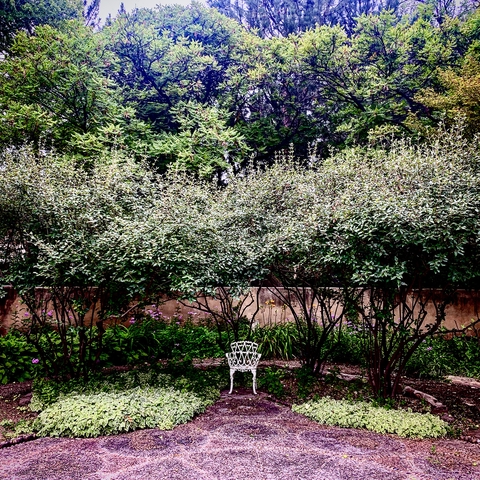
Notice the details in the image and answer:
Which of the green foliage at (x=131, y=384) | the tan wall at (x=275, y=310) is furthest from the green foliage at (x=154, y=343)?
the green foliage at (x=131, y=384)

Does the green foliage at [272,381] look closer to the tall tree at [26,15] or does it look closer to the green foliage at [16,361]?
the green foliage at [16,361]

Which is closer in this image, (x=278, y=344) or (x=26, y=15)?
(x=278, y=344)

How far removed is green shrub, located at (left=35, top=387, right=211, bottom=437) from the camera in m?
4.44

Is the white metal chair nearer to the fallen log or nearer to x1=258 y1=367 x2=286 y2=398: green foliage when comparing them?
x1=258 y1=367 x2=286 y2=398: green foliage

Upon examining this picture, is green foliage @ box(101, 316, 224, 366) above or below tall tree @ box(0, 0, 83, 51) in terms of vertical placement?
below

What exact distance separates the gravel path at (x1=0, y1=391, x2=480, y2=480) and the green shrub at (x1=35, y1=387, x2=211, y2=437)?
132mm

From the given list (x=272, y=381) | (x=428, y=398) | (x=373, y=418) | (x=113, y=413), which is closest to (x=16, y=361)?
(x=113, y=413)

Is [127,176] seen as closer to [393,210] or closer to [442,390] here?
[393,210]

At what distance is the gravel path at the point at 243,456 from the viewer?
11.4ft

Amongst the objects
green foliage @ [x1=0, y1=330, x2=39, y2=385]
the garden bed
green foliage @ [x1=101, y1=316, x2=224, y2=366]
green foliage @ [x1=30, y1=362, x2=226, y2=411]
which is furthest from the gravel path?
green foliage @ [x1=101, y1=316, x2=224, y2=366]

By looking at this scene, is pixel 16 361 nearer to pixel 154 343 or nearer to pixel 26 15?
pixel 154 343

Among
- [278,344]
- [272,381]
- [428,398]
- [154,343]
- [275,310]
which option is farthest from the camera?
[275,310]

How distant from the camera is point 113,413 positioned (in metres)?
4.58

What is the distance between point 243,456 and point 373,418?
1755mm
